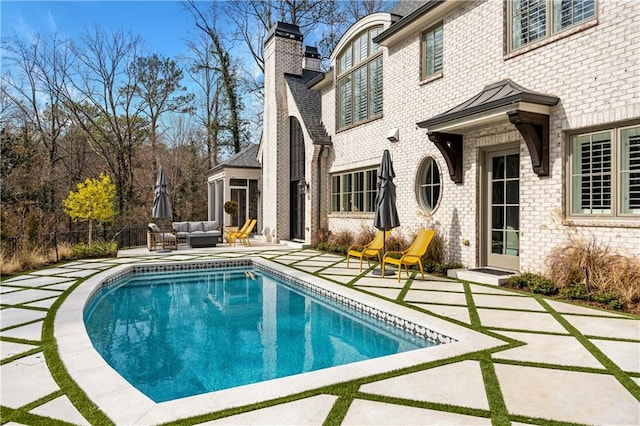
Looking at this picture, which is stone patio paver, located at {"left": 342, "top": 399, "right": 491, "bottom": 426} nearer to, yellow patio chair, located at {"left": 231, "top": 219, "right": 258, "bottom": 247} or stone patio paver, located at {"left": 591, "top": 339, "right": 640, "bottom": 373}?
stone patio paver, located at {"left": 591, "top": 339, "right": 640, "bottom": 373}

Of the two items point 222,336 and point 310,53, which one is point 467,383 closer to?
point 222,336

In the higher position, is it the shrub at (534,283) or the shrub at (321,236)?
the shrub at (321,236)

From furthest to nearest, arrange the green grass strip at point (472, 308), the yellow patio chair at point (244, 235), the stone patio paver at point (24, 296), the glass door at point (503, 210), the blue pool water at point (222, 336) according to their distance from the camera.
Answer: the yellow patio chair at point (244, 235), the glass door at point (503, 210), the stone patio paver at point (24, 296), the green grass strip at point (472, 308), the blue pool water at point (222, 336)

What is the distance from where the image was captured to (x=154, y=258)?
11.5m

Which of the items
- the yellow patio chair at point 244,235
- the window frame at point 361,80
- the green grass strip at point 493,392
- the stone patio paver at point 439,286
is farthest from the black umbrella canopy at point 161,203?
the green grass strip at point 493,392

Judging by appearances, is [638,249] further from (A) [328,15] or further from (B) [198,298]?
(A) [328,15]

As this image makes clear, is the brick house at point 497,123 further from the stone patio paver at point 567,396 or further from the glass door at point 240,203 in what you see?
the glass door at point 240,203

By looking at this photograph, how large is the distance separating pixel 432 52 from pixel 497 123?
9.94 feet

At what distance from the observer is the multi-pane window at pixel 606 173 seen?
5820 millimetres

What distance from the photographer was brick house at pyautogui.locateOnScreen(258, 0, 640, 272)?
5.99 metres

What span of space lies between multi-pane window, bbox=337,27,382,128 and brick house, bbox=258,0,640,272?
5 centimetres

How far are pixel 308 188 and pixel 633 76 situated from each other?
1020 cm

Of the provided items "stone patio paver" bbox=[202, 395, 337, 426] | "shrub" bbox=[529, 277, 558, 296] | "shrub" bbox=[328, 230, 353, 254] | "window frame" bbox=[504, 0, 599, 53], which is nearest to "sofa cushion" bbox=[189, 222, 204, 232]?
"shrub" bbox=[328, 230, 353, 254]

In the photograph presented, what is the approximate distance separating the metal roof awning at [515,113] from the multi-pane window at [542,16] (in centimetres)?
87
